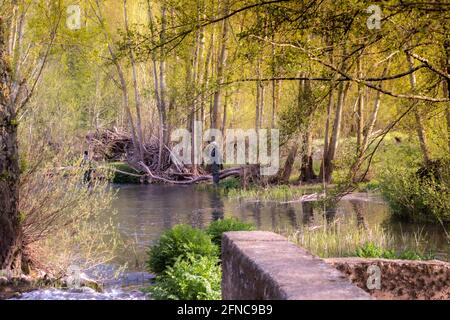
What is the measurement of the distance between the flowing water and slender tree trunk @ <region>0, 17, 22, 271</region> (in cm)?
100

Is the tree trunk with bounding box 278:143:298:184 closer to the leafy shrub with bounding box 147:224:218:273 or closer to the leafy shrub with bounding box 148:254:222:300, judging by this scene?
the leafy shrub with bounding box 147:224:218:273

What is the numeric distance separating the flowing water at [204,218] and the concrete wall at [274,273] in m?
4.22

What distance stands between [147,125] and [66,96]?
24.7ft

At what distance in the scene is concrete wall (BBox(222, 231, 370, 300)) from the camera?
3.54 m

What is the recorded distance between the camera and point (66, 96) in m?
38.7

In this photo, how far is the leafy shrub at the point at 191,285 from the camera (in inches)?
324

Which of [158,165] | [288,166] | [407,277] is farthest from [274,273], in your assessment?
[158,165]

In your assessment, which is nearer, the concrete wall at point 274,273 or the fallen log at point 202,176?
the concrete wall at point 274,273

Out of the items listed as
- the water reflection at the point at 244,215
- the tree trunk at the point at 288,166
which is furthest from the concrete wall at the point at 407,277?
the tree trunk at the point at 288,166

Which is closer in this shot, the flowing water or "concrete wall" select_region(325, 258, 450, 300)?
"concrete wall" select_region(325, 258, 450, 300)

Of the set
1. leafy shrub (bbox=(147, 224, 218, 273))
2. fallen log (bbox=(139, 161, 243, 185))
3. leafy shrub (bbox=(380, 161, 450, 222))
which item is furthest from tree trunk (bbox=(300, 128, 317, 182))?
leafy shrub (bbox=(147, 224, 218, 273))

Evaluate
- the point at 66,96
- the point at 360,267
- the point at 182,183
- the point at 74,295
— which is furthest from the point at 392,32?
the point at 66,96

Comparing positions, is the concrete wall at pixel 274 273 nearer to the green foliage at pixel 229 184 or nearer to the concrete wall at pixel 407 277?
the concrete wall at pixel 407 277
